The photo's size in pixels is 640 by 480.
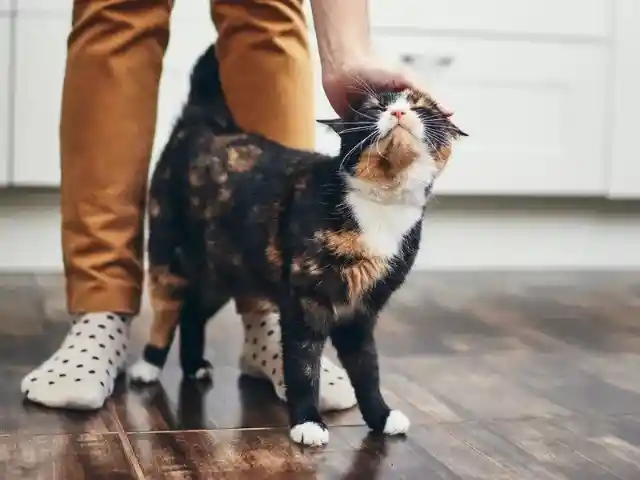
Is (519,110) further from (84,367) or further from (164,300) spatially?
(84,367)

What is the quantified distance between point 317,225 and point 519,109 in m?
1.35

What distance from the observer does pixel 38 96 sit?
1991mm

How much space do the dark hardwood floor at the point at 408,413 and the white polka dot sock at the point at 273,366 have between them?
18 millimetres

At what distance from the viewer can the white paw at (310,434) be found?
0.99 m

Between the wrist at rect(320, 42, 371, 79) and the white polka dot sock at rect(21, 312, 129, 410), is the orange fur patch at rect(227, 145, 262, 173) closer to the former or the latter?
the wrist at rect(320, 42, 371, 79)

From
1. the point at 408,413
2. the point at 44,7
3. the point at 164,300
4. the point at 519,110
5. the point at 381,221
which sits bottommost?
the point at 408,413

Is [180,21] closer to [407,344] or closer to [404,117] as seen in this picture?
[407,344]

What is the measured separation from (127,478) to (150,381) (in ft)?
1.13

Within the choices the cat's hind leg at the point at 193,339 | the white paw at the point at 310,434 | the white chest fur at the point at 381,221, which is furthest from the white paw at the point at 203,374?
the white chest fur at the point at 381,221

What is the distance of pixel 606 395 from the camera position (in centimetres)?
122

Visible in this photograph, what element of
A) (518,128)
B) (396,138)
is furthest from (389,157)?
(518,128)

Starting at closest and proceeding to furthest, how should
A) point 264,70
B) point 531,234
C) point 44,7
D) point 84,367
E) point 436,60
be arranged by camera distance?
point 84,367
point 264,70
point 44,7
point 436,60
point 531,234

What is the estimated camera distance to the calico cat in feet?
3.14

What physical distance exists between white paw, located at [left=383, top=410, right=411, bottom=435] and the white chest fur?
175 mm
